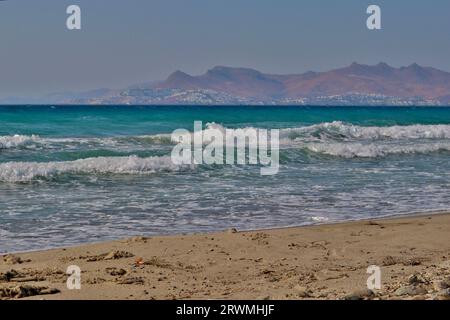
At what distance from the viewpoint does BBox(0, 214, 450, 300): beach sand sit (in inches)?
253

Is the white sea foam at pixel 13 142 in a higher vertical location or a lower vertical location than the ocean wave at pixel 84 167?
higher

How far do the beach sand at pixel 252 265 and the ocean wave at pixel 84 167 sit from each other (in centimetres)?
776

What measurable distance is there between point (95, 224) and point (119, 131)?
25.4 metres

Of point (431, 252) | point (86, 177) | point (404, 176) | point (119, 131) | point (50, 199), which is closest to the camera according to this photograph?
point (431, 252)

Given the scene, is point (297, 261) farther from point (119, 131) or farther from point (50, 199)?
point (119, 131)

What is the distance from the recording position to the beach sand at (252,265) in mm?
6438

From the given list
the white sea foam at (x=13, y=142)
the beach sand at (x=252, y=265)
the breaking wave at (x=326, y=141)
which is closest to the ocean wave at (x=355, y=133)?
the breaking wave at (x=326, y=141)

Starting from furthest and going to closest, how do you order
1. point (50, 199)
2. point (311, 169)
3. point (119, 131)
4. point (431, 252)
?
point (119, 131) → point (311, 169) → point (50, 199) → point (431, 252)

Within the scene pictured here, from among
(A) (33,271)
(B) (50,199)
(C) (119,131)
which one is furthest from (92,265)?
(C) (119,131)

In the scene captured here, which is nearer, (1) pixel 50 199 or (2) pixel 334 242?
(2) pixel 334 242

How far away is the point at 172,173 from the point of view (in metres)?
18.1

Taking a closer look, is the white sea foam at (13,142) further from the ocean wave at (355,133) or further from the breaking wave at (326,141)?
the ocean wave at (355,133)

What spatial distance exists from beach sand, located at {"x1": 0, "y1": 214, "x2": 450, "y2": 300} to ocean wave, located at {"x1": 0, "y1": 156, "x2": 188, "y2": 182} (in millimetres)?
7759

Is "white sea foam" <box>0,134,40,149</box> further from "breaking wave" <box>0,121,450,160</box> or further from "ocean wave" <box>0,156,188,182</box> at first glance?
"ocean wave" <box>0,156,188,182</box>
